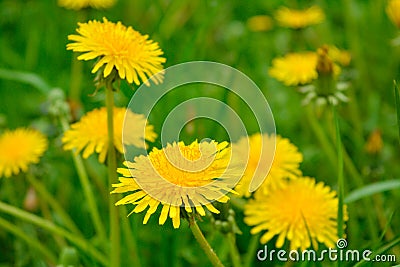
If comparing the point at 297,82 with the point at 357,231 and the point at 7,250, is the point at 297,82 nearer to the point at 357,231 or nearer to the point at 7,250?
the point at 357,231

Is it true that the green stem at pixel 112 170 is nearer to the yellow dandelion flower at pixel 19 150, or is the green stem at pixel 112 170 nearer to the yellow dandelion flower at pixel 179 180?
the yellow dandelion flower at pixel 179 180

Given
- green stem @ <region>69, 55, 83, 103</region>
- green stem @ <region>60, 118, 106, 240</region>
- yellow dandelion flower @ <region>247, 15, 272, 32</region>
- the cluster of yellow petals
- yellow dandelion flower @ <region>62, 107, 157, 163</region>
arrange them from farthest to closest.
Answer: yellow dandelion flower @ <region>247, 15, 272, 32</region> → green stem @ <region>69, 55, 83, 103</region> → the cluster of yellow petals → green stem @ <region>60, 118, 106, 240</region> → yellow dandelion flower @ <region>62, 107, 157, 163</region>

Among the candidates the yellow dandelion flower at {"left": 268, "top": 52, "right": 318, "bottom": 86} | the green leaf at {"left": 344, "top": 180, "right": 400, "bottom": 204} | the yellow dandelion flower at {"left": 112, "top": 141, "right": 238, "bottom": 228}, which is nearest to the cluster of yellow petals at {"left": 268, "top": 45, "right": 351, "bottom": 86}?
the yellow dandelion flower at {"left": 268, "top": 52, "right": 318, "bottom": 86}

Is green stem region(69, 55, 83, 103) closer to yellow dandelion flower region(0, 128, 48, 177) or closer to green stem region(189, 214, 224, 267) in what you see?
yellow dandelion flower region(0, 128, 48, 177)

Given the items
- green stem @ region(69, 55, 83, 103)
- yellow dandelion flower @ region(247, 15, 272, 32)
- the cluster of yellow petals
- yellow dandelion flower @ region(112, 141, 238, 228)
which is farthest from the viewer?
yellow dandelion flower @ region(247, 15, 272, 32)

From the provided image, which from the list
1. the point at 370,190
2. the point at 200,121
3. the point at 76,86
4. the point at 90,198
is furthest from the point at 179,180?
the point at 76,86

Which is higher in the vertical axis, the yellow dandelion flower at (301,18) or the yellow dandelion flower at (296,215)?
the yellow dandelion flower at (301,18)

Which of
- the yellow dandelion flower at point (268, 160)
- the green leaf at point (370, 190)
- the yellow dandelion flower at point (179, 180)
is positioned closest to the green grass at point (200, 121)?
the green leaf at point (370, 190)
